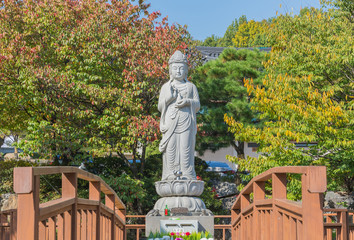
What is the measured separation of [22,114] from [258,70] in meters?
7.91

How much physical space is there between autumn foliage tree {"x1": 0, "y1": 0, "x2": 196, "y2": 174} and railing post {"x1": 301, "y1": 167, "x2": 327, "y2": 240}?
9.00 metres

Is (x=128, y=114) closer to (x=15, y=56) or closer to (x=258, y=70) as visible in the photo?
(x=15, y=56)

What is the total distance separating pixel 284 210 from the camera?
3.15 metres

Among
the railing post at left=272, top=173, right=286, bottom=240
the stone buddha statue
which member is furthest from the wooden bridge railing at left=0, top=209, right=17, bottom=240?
the railing post at left=272, top=173, right=286, bottom=240

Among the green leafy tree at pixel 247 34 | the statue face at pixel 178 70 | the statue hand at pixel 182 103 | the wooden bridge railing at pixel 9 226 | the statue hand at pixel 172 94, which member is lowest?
the wooden bridge railing at pixel 9 226

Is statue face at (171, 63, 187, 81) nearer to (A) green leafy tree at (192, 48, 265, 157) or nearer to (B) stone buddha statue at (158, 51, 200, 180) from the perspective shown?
(B) stone buddha statue at (158, 51, 200, 180)

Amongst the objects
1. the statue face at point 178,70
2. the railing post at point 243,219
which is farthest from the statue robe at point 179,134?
the railing post at point 243,219

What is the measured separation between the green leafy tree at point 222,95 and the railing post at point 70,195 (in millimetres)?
11428

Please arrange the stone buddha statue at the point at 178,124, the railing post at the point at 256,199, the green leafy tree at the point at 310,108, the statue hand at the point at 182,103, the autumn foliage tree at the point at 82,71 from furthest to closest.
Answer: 1. the autumn foliage tree at the point at 82,71
2. the stone buddha statue at the point at 178,124
3. the statue hand at the point at 182,103
4. the green leafy tree at the point at 310,108
5. the railing post at the point at 256,199

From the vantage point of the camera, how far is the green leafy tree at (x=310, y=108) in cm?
894

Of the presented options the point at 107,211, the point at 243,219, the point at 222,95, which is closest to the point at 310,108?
the point at 243,219

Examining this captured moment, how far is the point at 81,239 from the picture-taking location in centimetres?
358

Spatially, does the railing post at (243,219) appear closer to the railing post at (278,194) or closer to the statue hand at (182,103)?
the railing post at (278,194)

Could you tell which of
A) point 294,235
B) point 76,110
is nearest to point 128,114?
point 76,110
